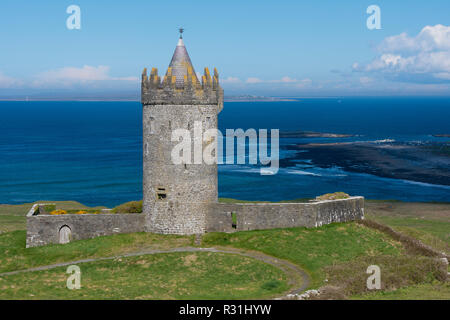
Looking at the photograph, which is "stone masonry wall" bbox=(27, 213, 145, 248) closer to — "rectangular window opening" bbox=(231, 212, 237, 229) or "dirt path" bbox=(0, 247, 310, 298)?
"dirt path" bbox=(0, 247, 310, 298)

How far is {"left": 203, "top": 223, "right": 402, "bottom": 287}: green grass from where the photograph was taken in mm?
27594

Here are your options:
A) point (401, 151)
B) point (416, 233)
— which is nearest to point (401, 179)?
point (401, 151)

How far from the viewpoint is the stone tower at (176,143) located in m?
31.4

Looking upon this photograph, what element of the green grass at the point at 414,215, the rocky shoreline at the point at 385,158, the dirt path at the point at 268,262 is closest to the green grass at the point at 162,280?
the dirt path at the point at 268,262

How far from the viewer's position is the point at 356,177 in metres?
89.5

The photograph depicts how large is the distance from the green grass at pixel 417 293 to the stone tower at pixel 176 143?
40.9 feet

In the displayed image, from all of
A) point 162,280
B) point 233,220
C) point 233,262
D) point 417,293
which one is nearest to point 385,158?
point 233,220

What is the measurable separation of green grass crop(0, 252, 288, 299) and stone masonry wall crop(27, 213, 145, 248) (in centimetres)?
408

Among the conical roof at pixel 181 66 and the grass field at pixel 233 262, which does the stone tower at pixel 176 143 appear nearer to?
the conical roof at pixel 181 66

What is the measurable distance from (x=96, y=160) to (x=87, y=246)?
284 feet

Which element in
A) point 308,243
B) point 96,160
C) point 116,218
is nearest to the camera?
point 308,243

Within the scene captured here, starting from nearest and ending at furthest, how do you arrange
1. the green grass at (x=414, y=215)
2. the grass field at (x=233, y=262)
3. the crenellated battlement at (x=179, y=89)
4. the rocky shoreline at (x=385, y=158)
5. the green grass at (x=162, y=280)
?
the green grass at (x=162, y=280) < the grass field at (x=233, y=262) < the crenellated battlement at (x=179, y=89) < the green grass at (x=414, y=215) < the rocky shoreline at (x=385, y=158)
